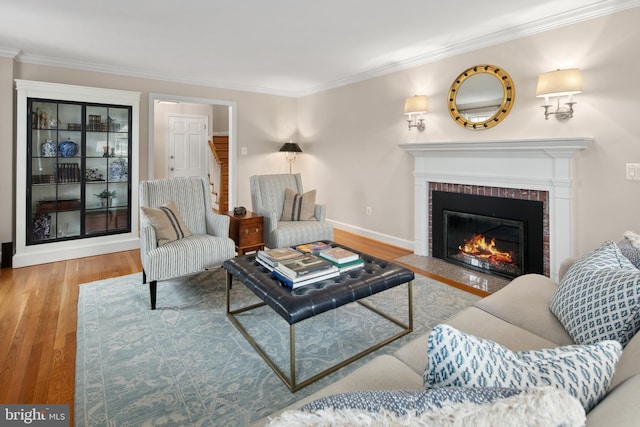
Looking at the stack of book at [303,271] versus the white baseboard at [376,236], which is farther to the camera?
the white baseboard at [376,236]

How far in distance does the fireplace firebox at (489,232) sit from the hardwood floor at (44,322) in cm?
59

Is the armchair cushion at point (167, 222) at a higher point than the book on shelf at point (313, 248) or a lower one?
higher

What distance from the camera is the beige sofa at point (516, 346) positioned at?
0.59 m

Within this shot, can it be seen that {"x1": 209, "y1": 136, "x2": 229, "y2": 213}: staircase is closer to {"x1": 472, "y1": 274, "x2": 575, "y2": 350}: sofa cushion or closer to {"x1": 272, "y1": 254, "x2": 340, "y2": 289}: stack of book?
{"x1": 272, "y1": 254, "x2": 340, "y2": 289}: stack of book

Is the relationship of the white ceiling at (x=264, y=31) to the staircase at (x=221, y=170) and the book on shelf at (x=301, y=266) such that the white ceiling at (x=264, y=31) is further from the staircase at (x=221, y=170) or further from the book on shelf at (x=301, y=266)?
the staircase at (x=221, y=170)

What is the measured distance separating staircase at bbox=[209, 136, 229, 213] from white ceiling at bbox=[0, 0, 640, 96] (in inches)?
96.3

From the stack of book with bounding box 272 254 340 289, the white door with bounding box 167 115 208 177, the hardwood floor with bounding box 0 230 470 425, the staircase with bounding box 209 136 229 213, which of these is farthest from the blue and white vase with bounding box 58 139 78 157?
the stack of book with bounding box 272 254 340 289

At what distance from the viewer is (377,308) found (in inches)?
104

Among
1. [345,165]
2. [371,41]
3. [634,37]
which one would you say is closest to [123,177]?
[345,165]

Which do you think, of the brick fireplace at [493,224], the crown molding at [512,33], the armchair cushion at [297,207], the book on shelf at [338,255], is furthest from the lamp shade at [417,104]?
the book on shelf at [338,255]

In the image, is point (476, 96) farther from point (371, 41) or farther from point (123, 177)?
point (123, 177)

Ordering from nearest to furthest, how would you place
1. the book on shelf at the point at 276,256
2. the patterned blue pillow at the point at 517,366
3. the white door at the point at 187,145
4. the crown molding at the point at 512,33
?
1. the patterned blue pillow at the point at 517,366
2. the book on shelf at the point at 276,256
3. the crown molding at the point at 512,33
4. the white door at the point at 187,145

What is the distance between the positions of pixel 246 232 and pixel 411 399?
9.56 feet

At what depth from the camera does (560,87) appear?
8.83 feet
